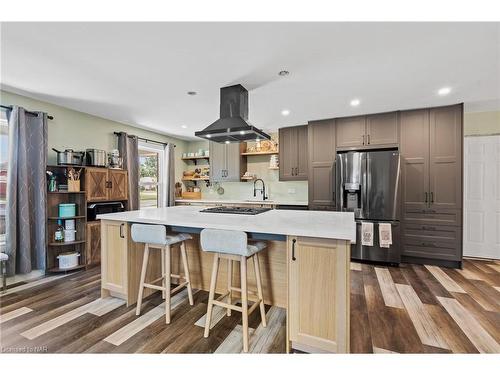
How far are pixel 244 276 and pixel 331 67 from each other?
6.88 feet

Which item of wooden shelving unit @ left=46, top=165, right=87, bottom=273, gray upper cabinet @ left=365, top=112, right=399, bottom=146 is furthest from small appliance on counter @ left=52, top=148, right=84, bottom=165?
gray upper cabinet @ left=365, top=112, right=399, bottom=146

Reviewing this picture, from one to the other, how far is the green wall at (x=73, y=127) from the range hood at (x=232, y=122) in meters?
2.31

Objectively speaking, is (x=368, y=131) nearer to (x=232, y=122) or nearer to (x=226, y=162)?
(x=232, y=122)

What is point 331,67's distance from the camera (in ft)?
7.68

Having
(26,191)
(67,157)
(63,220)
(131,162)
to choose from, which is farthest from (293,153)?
(26,191)

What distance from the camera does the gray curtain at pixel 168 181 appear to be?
5.29 meters

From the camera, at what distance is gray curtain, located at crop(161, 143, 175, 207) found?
5.29 meters

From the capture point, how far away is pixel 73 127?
3637mm

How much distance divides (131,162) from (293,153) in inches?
119

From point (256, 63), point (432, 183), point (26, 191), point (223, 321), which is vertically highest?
point (256, 63)

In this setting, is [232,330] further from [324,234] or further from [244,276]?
[324,234]

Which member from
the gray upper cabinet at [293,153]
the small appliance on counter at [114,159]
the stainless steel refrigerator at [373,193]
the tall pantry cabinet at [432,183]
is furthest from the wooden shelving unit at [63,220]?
the tall pantry cabinet at [432,183]

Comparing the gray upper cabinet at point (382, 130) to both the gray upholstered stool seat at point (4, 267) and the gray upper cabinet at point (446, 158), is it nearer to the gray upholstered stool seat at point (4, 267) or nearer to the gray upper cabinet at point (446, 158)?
the gray upper cabinet at point (446, 158)
